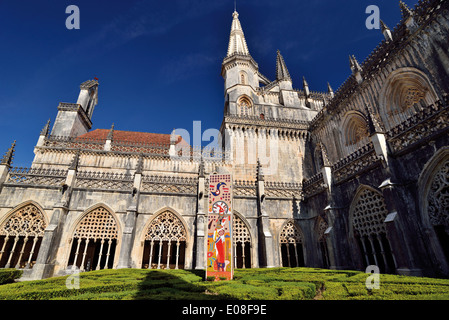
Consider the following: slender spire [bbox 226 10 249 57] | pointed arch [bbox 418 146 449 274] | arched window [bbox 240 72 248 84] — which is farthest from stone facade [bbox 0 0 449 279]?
slender spire [bbox 226 10 249 57]

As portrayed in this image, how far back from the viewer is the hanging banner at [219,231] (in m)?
8.06

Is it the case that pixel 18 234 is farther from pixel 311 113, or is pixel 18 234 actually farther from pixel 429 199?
pixel 311 113

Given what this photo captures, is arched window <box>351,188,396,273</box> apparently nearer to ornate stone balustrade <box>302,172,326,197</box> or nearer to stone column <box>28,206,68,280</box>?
ornate stone balustrade <box>302,172,326,197</box>

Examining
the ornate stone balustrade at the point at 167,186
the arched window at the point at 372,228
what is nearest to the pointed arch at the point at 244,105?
the ornate stone balustrade at the point at 167,186

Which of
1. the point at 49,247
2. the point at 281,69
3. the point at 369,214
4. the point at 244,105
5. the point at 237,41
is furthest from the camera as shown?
the point at 237,41

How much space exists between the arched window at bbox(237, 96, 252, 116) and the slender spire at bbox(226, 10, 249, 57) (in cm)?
716

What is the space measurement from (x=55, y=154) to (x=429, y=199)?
2739cm

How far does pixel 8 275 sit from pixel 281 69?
104 feet

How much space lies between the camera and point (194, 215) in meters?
14.2

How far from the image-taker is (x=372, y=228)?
10812 millimetres

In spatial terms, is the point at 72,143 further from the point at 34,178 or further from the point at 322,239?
the point at 322,239

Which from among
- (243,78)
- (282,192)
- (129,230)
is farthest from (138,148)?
(243,78)

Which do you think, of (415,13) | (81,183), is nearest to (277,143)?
(415,13)

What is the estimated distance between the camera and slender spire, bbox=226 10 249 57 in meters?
29.9
